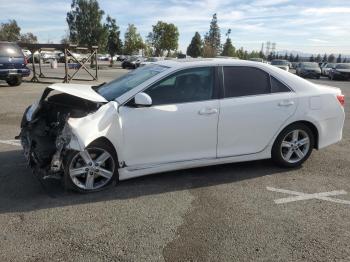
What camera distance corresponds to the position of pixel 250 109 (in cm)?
534

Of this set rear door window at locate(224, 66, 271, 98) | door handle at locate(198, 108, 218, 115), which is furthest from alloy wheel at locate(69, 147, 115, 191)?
rear door window at locate(224, 66, 271, 98)

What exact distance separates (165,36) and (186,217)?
61.4 meters

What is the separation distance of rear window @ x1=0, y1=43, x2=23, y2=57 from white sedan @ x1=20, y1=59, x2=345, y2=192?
12.0 metres

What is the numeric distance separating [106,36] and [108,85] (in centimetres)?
4496

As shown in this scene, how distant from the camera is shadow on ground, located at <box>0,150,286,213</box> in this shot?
14.9 feet

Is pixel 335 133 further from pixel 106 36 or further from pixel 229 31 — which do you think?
pixel 229 31

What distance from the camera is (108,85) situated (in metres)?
5.79

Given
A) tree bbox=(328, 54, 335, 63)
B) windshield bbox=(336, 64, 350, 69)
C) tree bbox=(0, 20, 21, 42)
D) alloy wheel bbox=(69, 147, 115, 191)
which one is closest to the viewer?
alloy wheel bbox=(69, 147, 115, 191)

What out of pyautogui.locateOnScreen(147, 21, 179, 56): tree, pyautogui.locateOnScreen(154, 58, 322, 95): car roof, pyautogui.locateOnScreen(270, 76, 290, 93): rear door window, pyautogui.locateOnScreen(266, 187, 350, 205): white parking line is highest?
pyautogui.locateOnScreen(147, 21, 179, 56): tree

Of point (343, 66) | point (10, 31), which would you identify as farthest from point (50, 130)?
point (10, 31)

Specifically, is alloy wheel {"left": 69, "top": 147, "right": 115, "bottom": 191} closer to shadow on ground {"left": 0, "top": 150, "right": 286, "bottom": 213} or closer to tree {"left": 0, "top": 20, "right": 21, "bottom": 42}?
shadow on ground {"left": 0, "top": 150, "right": 286, "bottom": 213}

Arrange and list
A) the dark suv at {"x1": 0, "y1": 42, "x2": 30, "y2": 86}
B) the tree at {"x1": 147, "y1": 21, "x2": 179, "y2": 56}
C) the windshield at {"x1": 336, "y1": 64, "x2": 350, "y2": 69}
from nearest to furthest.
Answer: the dark suv at {"x1": 0, "y1": 42, "x2": 30, "y2": 86} < the windshield at {"x1": 336, "y1": 64, "x2": 350, "y2": 69} < the tree at {"x1": 147, "y1": 21, "x2": 179, "y2": 56}

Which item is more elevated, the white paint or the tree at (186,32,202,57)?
the tree at (186,32,202,57)

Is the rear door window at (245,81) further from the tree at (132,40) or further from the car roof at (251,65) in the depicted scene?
the tree at (132,40)
